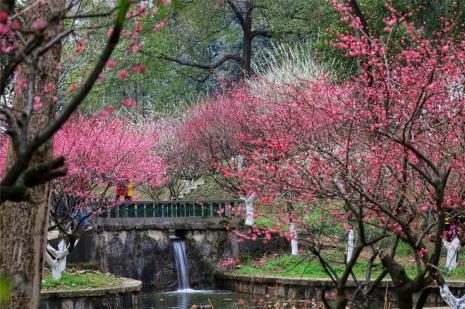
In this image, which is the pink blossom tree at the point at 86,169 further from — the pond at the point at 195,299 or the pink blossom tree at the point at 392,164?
the pink blossom tree at the point at 392,164

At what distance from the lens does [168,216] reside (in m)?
25.3

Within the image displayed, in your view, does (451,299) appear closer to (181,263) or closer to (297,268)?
(297,268)

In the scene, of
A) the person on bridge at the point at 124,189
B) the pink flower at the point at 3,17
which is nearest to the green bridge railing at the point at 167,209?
the person on bridge at the point at 124,189

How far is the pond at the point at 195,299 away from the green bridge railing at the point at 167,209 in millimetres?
2439

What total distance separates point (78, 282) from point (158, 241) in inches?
242

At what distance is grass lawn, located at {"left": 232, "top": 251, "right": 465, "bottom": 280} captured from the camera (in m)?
20.5

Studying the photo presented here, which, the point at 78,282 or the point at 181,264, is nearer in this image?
the point at 78,282

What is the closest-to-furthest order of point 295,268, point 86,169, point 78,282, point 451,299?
point 451,299, point 78,282, point 86,169, point 295,268

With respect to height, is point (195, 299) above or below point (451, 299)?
below

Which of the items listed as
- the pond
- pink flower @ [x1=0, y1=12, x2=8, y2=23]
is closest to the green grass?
the pond

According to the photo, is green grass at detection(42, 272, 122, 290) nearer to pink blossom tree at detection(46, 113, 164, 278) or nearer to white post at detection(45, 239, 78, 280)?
white post at detection(45, 239, 78, 280)

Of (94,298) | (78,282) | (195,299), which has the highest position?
(78,282)

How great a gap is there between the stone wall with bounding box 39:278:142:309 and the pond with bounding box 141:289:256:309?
5.47 feet

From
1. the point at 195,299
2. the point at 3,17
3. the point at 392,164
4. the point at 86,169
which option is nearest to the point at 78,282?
the point at 86,169
